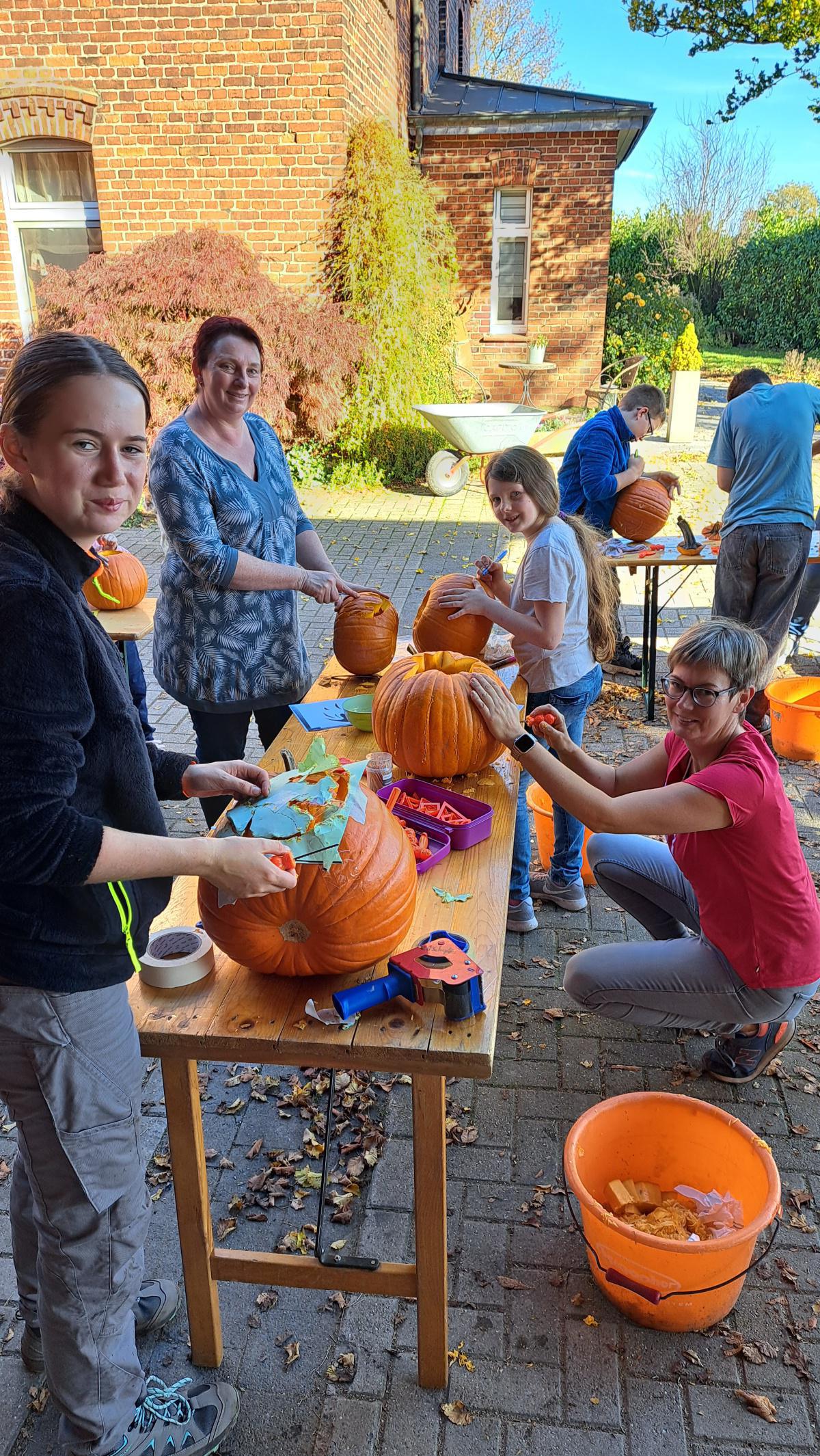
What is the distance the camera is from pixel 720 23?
12.5 meters

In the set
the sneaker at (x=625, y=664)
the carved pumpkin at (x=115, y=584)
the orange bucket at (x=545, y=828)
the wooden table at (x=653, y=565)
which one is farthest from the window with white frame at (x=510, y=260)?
the orange bucket at (x=545, y=828)

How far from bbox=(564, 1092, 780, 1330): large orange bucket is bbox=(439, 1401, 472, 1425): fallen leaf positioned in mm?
442

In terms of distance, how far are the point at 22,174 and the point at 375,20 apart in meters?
4.71

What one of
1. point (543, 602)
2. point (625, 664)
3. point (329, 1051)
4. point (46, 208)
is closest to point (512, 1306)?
point (329, 1051)

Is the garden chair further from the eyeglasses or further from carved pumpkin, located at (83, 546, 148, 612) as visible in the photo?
the eyeglasses

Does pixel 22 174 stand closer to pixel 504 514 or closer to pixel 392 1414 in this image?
pixel 504 514

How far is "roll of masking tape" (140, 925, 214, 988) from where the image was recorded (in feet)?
6.56

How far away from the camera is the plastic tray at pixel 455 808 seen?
2.48 metres

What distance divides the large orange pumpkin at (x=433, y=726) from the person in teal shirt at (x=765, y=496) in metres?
3.28

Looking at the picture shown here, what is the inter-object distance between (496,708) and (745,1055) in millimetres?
1483

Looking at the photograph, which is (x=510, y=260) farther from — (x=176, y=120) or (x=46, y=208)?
(x=46, y=208)

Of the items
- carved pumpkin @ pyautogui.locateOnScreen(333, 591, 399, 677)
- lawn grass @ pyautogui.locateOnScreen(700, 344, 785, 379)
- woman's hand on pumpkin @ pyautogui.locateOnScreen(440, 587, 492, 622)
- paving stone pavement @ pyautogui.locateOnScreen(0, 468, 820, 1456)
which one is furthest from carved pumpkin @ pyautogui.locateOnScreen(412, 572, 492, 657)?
lawn grass @ pyautogui.locateOnScreen(700, 344, 785, 379)

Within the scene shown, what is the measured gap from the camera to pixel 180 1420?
2.07 m

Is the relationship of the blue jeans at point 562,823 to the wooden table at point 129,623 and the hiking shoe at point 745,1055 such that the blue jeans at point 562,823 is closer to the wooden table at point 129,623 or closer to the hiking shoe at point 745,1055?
the hiking shoe at point 745,1055
